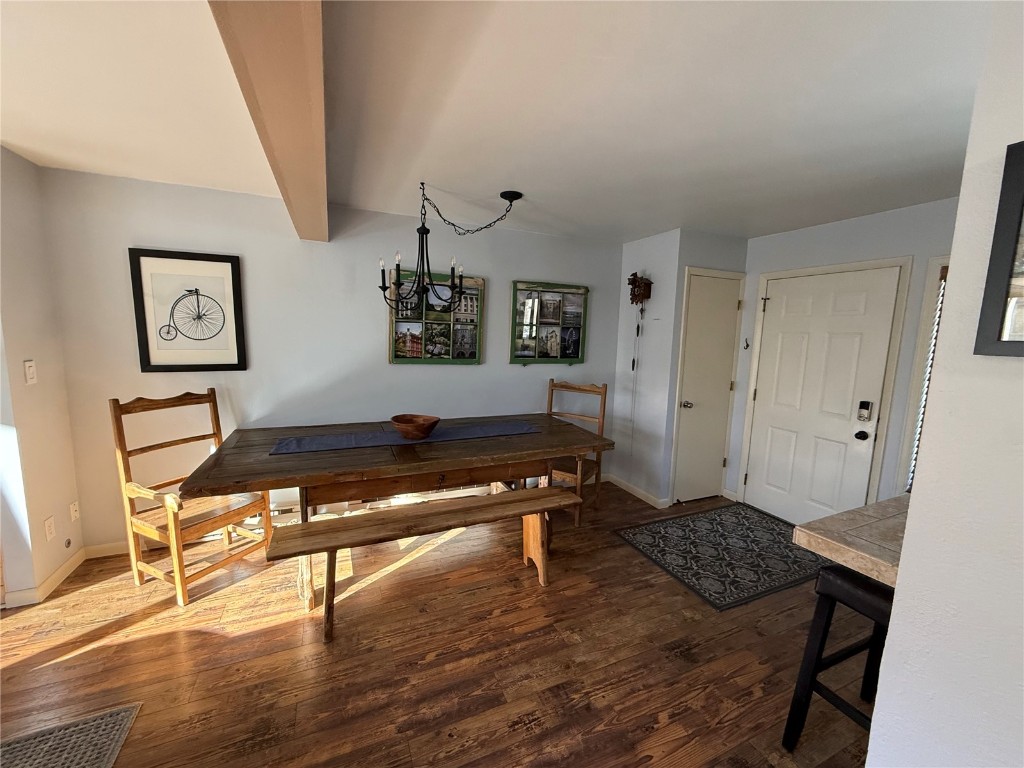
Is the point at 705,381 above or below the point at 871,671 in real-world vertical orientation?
above

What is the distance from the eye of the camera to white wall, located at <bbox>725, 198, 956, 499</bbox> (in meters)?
2.38

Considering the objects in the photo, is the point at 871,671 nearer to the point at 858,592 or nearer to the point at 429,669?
the point at 858,592

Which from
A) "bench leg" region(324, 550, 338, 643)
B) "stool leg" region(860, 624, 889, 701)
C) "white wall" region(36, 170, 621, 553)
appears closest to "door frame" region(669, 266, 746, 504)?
"white wall" region(36, 170, 621, 553)

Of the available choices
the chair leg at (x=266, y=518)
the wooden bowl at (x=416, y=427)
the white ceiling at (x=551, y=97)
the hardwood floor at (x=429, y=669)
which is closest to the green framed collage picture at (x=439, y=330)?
the wooden bowl at (x=416, y=427)

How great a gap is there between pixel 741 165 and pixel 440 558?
2.78m

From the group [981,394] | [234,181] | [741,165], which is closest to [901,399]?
[741,165]

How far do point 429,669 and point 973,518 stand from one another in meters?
1.85

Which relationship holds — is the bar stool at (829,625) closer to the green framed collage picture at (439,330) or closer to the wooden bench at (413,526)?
the wooden bench at (413,526)

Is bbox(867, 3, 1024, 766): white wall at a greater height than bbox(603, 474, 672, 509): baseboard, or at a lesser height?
greater

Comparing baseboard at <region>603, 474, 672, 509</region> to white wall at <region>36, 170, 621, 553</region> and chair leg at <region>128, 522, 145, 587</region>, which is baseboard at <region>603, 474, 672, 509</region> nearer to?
white wall at <region>36, 170, 621, 553</region>

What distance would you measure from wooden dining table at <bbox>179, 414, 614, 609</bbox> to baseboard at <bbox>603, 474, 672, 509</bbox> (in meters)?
1.16

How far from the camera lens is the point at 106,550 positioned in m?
2.45

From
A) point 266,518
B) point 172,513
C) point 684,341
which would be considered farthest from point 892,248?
point 172,513

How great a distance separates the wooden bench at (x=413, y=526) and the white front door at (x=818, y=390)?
201 centimetres
